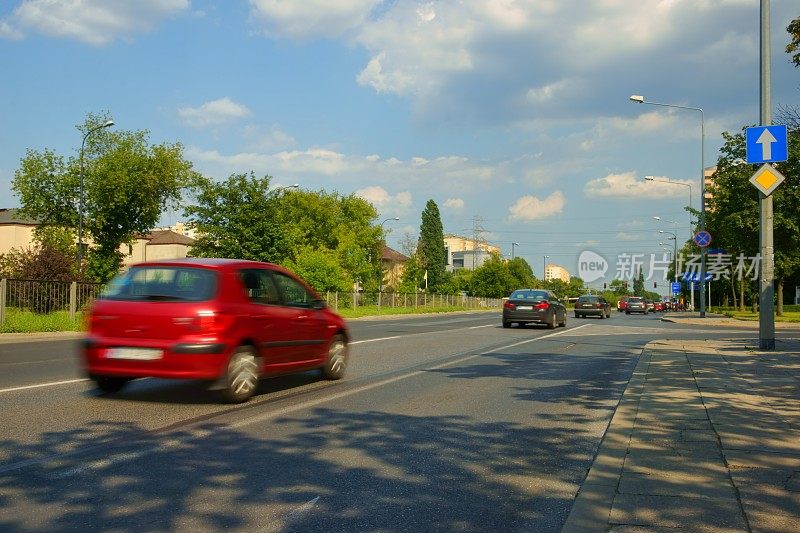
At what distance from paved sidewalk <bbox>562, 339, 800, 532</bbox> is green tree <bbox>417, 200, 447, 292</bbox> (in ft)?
302

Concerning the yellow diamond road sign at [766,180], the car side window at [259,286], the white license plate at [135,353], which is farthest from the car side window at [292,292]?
the yellow diamond road sign at [766,180]

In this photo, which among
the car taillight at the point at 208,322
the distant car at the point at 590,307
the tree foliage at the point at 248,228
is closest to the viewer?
the car taillight at the point at 208,322

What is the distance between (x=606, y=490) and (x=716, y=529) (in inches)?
34.2

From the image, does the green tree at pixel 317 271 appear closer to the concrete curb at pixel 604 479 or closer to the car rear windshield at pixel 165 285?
the car rear windshield at pixel 165 285

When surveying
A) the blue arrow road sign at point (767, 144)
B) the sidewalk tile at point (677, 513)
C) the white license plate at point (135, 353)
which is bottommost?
the sidewalk tile at point (677, 513)

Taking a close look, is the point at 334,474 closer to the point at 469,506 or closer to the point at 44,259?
the point at 469,506

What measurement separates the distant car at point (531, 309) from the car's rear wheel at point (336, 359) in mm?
15788

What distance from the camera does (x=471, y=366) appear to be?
1243cm

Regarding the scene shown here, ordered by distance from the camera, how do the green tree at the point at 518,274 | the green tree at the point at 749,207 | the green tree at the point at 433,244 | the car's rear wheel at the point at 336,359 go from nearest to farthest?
the car's rear wheel at the point at 336,359
the green tree at the point at 749,207
the green tree at the point at 518,274
the green tree at the point at 433,244

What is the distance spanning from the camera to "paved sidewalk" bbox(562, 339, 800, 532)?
4.00 metres

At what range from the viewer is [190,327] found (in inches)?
293

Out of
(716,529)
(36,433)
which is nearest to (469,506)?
(716,529)

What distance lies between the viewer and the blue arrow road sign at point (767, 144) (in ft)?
44.6

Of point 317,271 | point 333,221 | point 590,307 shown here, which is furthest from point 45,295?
point 333,221
